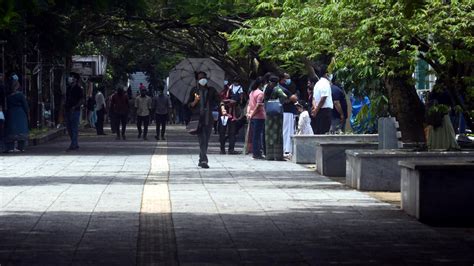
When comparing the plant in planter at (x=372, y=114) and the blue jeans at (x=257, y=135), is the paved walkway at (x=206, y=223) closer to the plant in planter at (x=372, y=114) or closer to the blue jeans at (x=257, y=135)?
the plant in planter at (x=372, y=114)

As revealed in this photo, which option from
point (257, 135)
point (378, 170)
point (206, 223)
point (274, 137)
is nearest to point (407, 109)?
point (378, 170)

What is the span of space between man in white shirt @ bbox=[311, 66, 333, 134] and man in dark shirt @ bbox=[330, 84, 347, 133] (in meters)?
0.75

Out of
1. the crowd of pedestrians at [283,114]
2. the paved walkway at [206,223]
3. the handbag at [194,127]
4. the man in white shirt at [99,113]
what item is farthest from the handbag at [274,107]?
the man in white shirt at [99,113]

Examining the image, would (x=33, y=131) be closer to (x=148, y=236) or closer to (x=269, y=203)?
(x=269, y=203)

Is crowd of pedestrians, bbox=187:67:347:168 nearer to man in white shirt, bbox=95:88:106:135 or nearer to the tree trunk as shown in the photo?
the tree trunk

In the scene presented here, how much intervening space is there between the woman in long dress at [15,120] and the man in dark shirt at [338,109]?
24.3 ft

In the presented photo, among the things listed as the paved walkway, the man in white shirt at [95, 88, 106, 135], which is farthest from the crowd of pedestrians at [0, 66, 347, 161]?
the man in white shirt at [95, 88, 106, 135]

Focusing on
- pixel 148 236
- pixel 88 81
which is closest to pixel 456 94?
pixel 148 236

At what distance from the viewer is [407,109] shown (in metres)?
19.4

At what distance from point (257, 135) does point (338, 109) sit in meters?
1.93

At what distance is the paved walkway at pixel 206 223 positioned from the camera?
34.0ft

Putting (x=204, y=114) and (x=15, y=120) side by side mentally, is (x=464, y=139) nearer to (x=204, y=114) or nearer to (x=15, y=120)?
(x=204, y=114)

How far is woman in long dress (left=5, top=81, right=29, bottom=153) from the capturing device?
29844mm

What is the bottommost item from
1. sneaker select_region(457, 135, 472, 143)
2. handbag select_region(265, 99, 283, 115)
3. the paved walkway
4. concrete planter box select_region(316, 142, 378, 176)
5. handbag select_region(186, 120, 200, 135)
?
the paved walkway
